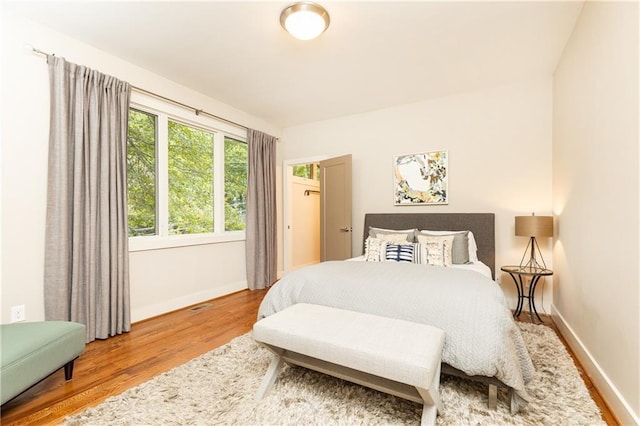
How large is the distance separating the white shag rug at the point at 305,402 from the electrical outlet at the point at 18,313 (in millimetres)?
1229

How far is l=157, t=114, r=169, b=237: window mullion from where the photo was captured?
10.8 feet

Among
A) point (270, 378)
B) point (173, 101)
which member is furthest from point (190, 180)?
point (270, 378)

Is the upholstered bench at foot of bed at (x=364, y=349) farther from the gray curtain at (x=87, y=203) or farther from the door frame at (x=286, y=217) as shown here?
the door frame at (x=286, y=217)

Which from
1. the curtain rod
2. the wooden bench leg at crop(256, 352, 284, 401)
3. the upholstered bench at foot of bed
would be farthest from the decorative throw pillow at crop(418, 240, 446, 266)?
the curtain rod

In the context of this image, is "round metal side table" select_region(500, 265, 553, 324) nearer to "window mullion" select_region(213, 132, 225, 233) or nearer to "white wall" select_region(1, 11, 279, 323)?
"window mullion" select_region(213, 132, 225, 233)

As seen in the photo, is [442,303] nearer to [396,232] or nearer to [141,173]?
[396,232]

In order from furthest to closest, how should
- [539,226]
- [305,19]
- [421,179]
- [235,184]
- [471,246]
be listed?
[235,184], [421,179], [471,246], [539,226], [305,19]

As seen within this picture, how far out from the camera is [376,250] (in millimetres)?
3250

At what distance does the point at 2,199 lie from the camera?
218 cm

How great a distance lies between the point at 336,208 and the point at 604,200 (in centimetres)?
292

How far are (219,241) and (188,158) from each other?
113 centimetres

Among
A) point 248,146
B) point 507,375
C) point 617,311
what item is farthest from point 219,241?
point 617,311

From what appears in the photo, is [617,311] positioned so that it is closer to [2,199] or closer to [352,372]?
[352,372]

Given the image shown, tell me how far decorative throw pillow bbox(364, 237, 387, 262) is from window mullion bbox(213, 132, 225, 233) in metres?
2.04
